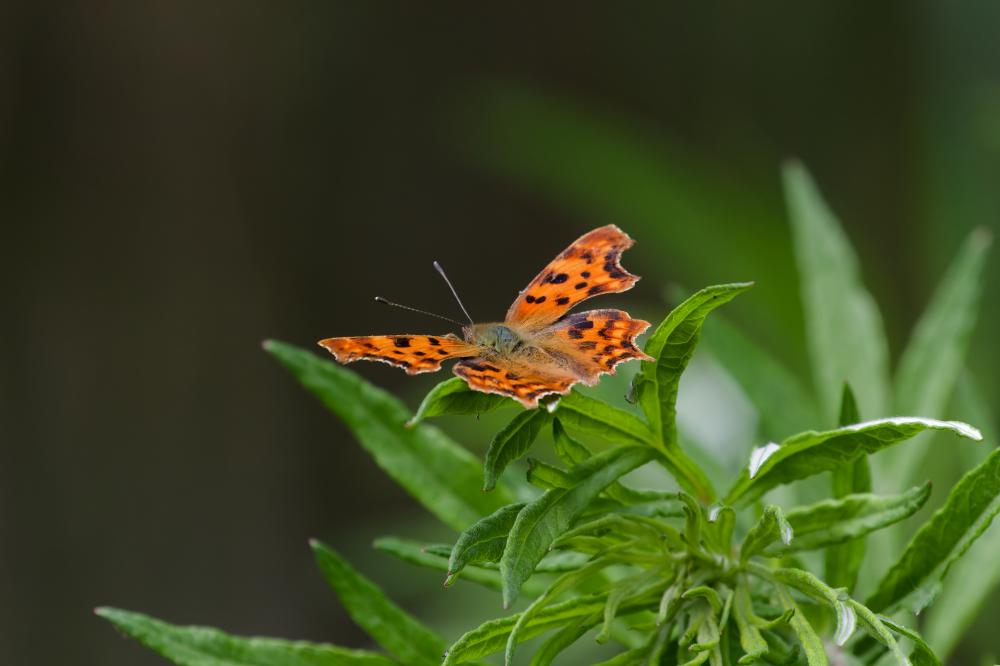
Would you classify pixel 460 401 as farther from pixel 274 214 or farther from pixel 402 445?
pixel 274 214

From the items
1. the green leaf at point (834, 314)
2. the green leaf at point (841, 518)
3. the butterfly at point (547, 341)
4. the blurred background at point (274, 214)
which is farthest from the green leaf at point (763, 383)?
the blurred background at point (274, 214)

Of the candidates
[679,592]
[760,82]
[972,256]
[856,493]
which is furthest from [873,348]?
[760,82]

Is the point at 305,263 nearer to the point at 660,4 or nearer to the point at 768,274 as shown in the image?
the point at 660,4

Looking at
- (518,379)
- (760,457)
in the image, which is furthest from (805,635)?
(518,379)

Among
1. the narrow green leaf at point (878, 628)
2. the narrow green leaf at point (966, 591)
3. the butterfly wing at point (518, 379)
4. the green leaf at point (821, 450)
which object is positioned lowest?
the narrow green leaf at point (966, 591)

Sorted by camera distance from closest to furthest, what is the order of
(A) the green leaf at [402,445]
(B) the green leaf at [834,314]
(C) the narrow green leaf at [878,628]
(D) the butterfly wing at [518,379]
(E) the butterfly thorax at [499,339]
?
(C) the narrow green leaf at [878,628] → (D) the butterfly wing at [518,379] → (A) the green leaf at [402,445] → (E) the butterfly thorax at [499,339] → (B) the green leaf at [834,314]

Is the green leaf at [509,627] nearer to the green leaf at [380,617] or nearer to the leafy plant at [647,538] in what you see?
the leafy plant at [647,538]
